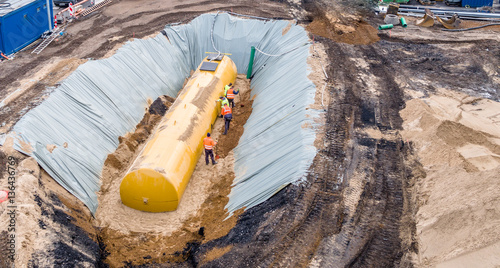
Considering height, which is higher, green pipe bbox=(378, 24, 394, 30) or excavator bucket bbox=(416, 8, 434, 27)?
green pipe bbox=(378, 24, 394, 30)

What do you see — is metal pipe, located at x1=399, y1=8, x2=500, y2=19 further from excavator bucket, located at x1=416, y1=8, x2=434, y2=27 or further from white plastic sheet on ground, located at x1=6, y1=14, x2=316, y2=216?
white plastic sheet on ground, located at x1=6, y1=14, x2=316, y2=216

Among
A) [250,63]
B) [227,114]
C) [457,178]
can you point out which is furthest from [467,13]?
[457,178]

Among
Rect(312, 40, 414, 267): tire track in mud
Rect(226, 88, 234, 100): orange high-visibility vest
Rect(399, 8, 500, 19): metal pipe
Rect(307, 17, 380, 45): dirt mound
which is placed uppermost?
A: Rect(307, 17, 380, 45): dirt mound

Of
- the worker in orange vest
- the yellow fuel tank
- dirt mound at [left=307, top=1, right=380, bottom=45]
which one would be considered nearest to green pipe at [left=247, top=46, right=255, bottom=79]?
dirt mound at [left=307, top=1, right=380, bottom=45]

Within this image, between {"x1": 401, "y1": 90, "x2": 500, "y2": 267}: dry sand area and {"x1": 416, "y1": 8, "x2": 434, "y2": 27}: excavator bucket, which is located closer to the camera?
{"x1": 401, "y1": 90, "x2": 500, "y2": 267}: dry sand area

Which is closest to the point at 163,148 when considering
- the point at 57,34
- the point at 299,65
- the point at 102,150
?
the point at 102,150

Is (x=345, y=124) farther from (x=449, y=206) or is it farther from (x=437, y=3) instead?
(x=437, y=3)

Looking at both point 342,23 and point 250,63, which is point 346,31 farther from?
point 250,63
